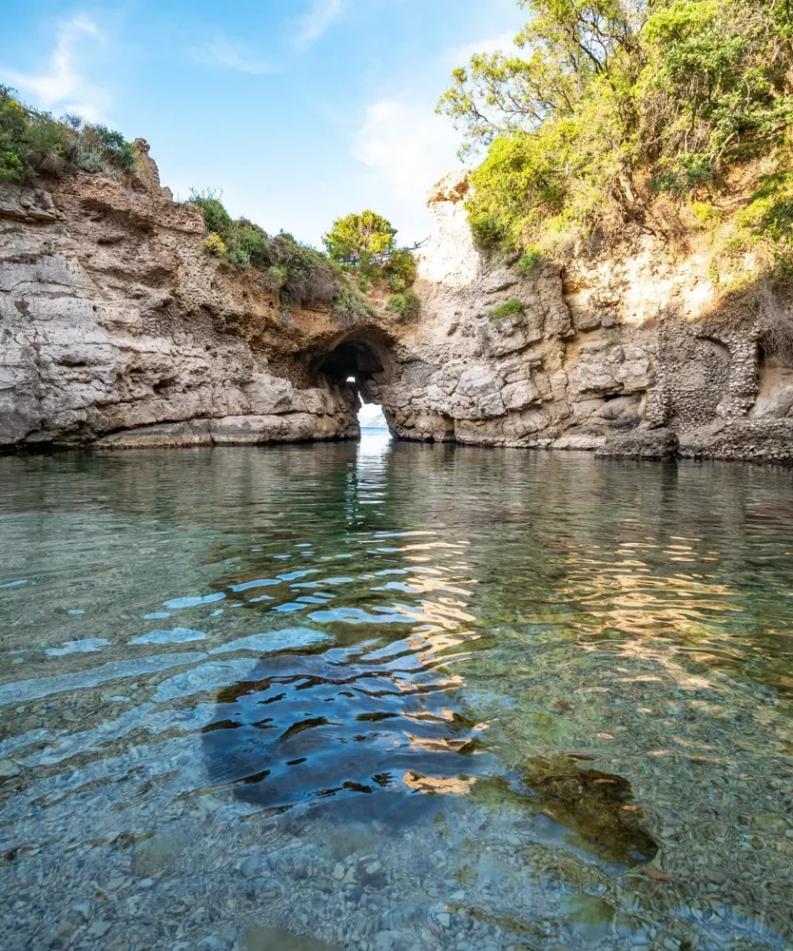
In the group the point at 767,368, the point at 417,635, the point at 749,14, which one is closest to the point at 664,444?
the point at 767,368

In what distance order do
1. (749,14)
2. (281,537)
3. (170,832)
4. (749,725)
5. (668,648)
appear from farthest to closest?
(749,14), (281,537), (668,648), (749,725), (170,832)

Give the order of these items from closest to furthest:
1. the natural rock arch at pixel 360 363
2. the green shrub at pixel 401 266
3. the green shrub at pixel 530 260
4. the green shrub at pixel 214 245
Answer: the green shrub at pixel 214 245, the green shrub at pixel 530 260, the natural rock arch at pixel 360 363, the green shrub at pixel 401 266

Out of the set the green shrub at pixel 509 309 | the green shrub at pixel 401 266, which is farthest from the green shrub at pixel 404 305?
the green shrub at pixel 509 309

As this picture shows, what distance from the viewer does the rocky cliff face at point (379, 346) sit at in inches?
658

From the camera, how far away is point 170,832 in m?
1.67

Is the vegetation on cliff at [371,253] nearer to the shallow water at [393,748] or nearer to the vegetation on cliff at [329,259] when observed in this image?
the vegetation on cliff at [329,259]

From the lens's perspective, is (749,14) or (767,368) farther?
(767,368)

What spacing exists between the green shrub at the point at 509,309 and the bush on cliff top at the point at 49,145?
15069mm

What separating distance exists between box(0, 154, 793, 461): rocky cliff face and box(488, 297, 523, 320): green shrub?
153 mm

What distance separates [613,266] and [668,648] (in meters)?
22.3

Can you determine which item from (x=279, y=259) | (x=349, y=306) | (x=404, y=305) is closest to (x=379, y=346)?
(x=404, y=305)

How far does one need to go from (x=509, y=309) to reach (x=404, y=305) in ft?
18.5

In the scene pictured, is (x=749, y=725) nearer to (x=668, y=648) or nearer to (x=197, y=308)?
(x=668, y=648)

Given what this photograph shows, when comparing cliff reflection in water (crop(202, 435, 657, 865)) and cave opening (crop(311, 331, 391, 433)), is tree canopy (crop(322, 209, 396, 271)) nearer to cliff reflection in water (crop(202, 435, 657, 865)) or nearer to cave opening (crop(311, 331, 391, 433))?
cave opening (crop(311, 331, 391, 433))
